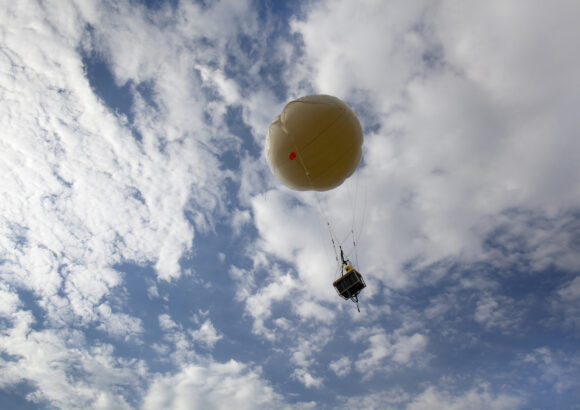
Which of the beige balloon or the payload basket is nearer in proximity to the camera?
the beige balloon

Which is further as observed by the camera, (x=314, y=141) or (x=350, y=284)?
(x=350, y=284)

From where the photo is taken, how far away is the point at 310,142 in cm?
1133

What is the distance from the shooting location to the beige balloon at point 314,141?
37.1 ft

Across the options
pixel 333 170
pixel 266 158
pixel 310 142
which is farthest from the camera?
pixel 266 158

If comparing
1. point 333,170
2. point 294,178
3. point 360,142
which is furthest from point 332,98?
point 294,178

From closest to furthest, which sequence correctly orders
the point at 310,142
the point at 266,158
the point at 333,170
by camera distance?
the point at 310,142 < the point at 333,170 < the point at 266,158

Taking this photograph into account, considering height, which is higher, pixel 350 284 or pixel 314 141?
pixel 314 141

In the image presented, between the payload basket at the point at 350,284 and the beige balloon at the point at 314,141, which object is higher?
the beige balloon at the point at 314,141

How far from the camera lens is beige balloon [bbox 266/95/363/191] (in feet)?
37.1

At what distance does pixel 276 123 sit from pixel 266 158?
1.92 m

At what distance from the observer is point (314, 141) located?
37.1 feet

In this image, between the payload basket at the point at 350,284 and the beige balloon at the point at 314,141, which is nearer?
the beige balloon at the point at 314,141

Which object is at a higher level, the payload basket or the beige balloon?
the beige balloon

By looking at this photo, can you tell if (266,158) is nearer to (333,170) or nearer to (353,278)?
(333,170)
